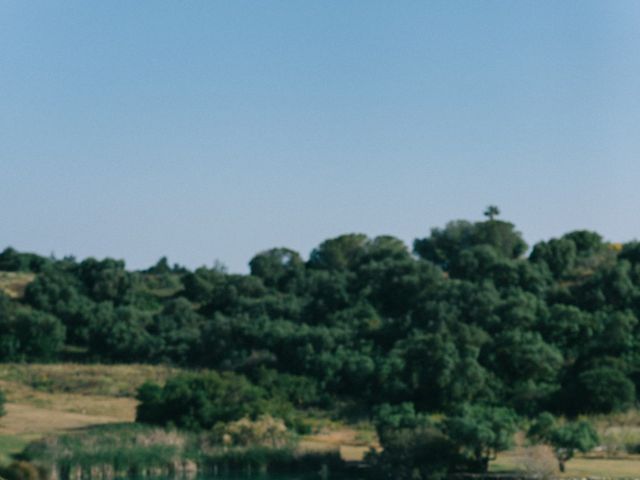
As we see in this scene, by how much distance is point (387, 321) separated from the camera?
6175cm

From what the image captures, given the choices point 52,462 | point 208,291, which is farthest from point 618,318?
point 208,291

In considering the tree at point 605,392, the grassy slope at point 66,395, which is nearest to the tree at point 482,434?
the tree at point 605,392

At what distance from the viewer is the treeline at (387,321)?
49406 millimetres

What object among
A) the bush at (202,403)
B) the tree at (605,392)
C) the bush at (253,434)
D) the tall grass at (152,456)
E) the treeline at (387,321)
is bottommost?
the tall grass at (152,456)

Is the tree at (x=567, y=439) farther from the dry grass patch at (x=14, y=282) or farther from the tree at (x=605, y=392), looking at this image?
the dry grass patch at (x=14, y=282)

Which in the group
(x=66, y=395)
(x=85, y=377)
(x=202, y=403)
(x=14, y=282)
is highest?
(x=14, y=282)

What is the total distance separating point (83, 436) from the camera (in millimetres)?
37000

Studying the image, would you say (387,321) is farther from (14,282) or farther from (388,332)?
(14,282)

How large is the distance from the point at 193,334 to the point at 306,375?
12.1 metres

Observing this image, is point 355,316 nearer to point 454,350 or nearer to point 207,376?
point 454,350

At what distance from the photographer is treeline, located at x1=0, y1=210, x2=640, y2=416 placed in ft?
162

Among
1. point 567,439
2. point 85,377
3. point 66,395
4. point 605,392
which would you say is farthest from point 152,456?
point 85,377

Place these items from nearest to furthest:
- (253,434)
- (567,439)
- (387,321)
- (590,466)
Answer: (567,439), (590,466), (253,434), (387,321)

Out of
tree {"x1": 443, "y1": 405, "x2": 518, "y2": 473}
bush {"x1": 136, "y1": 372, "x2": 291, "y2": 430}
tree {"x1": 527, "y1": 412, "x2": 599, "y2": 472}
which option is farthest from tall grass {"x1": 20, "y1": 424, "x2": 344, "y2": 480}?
tree {"x1": 527, "y1": 412, "x2": 599, "y2": 472}
